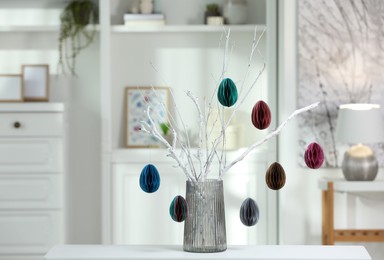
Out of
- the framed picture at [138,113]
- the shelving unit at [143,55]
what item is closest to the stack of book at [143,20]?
the shelving unit at [143,55]

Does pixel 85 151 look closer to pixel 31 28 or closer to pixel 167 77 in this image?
pixel 167 77

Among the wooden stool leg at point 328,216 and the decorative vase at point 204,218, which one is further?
the wooden stool leg at point 328,216

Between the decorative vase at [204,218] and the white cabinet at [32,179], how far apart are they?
2.56 metres

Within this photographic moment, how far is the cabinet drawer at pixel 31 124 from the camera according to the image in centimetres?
516

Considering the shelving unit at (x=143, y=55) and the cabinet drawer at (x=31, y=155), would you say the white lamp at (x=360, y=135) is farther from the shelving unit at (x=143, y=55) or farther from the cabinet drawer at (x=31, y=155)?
the cabinet drawer at (x=31, y=155)

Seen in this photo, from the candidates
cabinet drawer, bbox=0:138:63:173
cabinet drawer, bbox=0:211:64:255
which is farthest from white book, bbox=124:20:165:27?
cabinet drawer, bbox=0:211:64:255

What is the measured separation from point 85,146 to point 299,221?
5.17 ft

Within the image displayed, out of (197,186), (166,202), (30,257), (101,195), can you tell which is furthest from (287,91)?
(197,186)

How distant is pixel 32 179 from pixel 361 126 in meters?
2.10

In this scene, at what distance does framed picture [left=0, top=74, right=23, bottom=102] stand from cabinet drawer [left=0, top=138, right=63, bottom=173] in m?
0.31

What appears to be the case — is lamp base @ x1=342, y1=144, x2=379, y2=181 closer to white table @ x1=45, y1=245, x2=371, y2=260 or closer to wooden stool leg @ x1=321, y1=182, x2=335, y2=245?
wooden stool leg @ x1=321, y1=182, x2=335, y2=245

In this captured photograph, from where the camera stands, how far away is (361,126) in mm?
4586

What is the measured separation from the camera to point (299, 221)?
498 centimetres

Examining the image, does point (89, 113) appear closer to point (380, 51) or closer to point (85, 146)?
point (85, 146)
